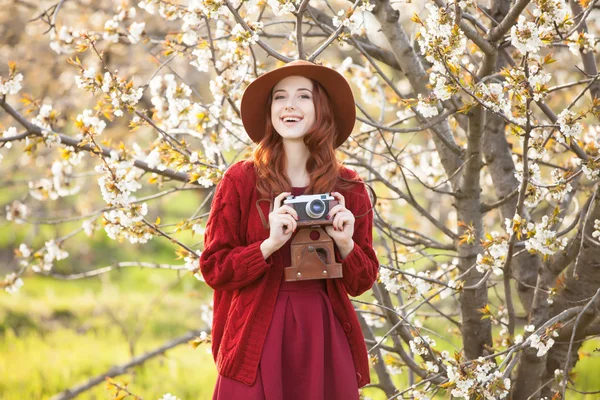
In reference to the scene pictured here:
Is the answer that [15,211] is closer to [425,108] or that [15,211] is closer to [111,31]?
[111,31]

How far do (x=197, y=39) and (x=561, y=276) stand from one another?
2.07m

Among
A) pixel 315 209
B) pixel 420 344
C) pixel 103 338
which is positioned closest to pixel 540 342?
pixel 420 344

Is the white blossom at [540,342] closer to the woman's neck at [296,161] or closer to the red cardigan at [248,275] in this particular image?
the red cardigan at [248,275]

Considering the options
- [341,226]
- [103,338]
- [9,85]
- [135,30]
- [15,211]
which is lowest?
[341,226]

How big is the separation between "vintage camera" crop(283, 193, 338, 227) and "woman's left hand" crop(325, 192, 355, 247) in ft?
0.08

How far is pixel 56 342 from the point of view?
5977 millimetres

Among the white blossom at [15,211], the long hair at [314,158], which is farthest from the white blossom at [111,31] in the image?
the long hair at [314,158]

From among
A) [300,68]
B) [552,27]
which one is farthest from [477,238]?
[300,68]

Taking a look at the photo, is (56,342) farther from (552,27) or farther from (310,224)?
(552,27)

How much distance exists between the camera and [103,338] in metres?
6.23

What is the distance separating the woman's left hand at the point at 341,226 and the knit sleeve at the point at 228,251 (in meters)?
0.22

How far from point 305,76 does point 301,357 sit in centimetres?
90

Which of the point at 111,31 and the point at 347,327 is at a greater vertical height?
the point at 111,31

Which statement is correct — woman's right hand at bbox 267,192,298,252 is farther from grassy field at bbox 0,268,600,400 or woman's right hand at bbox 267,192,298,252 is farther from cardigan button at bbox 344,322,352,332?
grassy field at bbox 0,268,600,400
